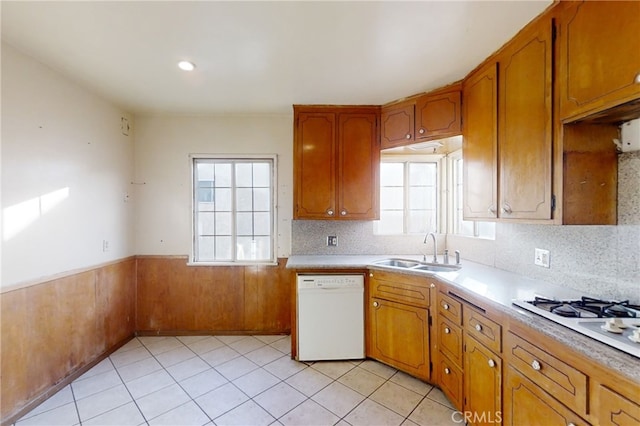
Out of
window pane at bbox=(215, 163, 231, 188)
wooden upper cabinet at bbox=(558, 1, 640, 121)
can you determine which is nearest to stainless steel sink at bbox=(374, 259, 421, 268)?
wooden upper cabinet at bbox=(558, 1, 640, 121)

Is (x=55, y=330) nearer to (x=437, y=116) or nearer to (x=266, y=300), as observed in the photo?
(x=266, y=300)

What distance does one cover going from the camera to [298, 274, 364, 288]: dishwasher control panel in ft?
8.16

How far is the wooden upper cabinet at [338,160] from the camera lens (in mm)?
2818

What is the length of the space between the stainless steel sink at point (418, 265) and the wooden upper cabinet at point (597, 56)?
140 cm

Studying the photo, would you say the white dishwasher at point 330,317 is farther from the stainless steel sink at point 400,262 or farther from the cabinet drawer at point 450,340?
the cabinet drawer at point 450,340

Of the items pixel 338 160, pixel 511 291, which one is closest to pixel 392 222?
pixel 338 160

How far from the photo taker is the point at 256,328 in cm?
313

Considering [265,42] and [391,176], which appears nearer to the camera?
[265,42]

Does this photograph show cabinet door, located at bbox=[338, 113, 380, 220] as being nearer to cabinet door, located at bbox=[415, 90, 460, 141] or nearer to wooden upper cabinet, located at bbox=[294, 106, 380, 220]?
wooden upper cabinet, located at bbox=[294, 106, 380, 220]

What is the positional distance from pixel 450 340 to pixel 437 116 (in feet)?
5.93

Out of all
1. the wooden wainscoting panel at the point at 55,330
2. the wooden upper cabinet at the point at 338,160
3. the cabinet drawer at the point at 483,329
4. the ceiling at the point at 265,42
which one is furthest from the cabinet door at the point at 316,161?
the wooden wainscoting panel at the point at 55,330

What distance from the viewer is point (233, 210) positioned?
3.23 metres

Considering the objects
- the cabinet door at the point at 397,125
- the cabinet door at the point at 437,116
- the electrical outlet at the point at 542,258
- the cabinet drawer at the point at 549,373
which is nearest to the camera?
the cabinet drawer at the point at 549,373

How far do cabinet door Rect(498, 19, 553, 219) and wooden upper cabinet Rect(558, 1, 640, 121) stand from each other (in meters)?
0.10
